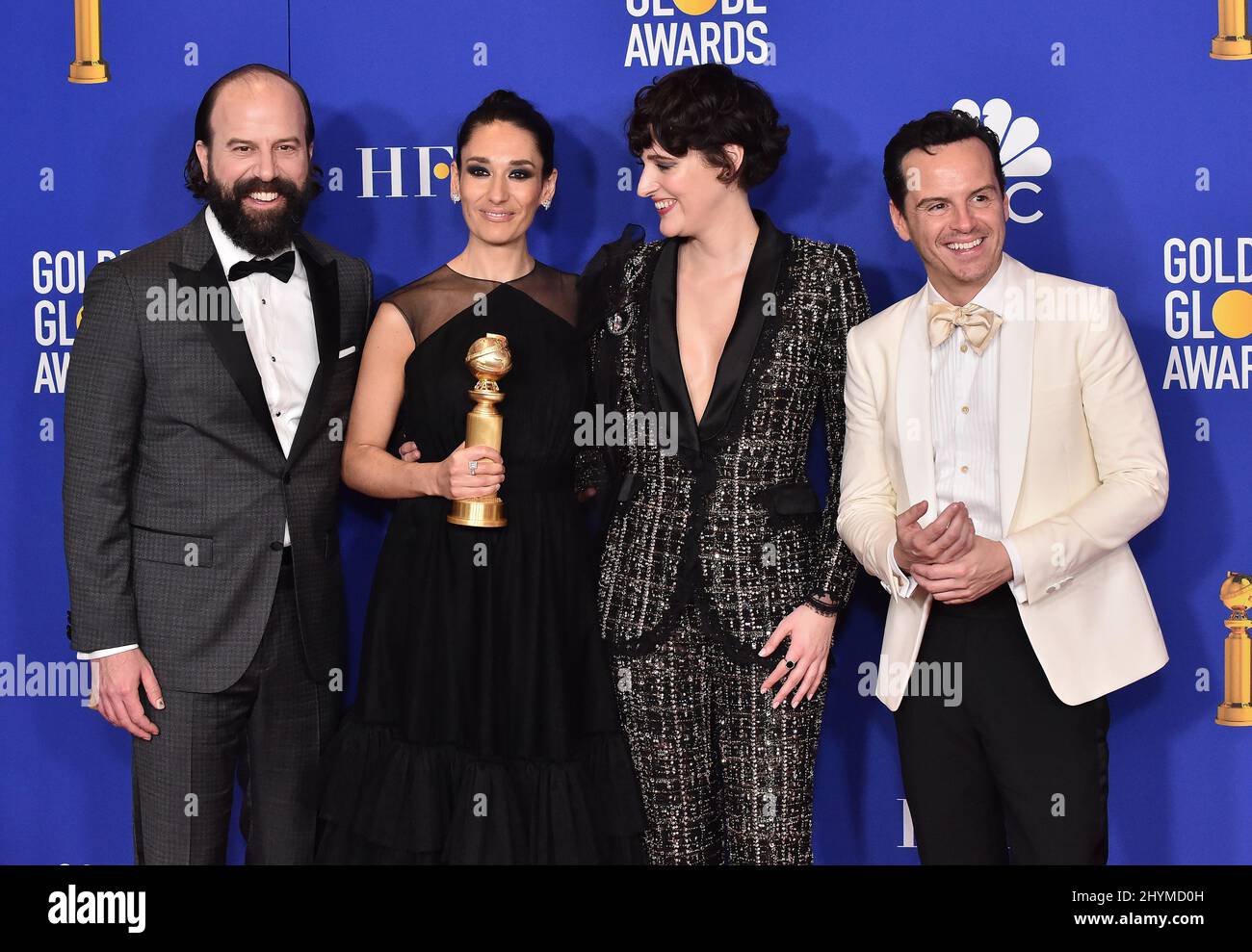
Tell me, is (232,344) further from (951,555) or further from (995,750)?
(995,750)

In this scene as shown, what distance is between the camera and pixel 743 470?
9.95 ft

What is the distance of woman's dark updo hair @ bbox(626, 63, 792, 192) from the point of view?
3.06 m

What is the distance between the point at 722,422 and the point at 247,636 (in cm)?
128

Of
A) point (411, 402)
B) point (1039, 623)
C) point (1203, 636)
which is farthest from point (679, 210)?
point (1203, 636)

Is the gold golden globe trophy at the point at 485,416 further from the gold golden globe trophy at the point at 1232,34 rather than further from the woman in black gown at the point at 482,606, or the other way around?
the gold golden globe trophy at the point at 1232,34

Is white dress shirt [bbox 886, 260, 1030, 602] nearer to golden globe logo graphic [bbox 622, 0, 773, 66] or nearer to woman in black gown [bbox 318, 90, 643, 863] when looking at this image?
woman in black gown [bbox 318, 90, 643, 863]

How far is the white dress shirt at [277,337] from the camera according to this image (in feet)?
10.4

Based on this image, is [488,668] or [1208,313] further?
[1208,313]

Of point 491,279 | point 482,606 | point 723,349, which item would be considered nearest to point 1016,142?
point 723,349

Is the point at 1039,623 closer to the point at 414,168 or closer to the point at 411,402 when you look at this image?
the point at 411,402

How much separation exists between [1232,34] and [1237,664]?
1736 millimetres

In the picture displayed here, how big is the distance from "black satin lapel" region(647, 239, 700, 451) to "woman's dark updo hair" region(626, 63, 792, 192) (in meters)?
0.28

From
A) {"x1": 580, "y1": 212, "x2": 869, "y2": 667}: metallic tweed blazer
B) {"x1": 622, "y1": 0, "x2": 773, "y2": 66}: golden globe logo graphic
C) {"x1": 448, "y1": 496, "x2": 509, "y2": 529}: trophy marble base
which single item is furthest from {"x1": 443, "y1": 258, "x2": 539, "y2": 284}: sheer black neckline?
{"x1": 622, "y1": 0, "x2": 773, "y2": 66}: golden globe logo graphic

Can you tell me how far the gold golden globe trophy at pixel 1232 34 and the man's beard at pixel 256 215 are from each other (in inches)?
98.6
